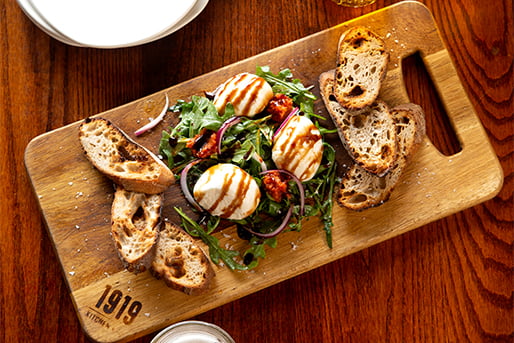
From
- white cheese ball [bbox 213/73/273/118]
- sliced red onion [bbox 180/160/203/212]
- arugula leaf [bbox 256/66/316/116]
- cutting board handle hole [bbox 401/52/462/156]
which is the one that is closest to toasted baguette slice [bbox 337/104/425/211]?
cutting board handle hole [bbox 401/52/462/156]

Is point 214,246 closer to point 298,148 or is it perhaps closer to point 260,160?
point 260,160

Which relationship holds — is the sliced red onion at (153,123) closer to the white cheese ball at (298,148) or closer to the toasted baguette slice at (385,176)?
the white cheese ball at (298,148)

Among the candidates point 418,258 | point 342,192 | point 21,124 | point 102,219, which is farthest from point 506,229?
point 21,124

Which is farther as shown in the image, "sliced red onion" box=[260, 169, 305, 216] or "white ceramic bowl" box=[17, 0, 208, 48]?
"sliced red onion" box=[260, 169, 305, 216]

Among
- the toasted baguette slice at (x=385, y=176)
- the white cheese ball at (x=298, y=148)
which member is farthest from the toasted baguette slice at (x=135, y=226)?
the toasted baguette slice at (x=385, y=176)

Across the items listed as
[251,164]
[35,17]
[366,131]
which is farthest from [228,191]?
[35,17]

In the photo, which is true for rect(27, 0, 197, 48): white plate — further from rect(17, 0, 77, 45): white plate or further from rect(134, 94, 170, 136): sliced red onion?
rect(134, 94, 170, 136): sliced red onion

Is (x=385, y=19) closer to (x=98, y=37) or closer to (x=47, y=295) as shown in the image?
(x=98, y=37)
